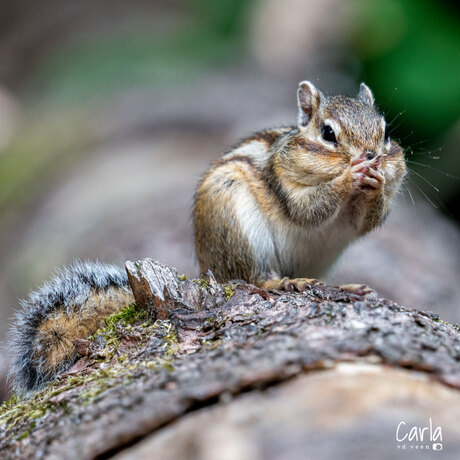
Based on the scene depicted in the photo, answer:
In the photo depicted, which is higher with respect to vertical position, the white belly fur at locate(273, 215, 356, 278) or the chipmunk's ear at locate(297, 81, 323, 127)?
the chipmunk's ear at locate(297, 81, 323, 127)

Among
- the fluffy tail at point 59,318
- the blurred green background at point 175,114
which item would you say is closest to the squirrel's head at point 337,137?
the blurred green background at point 175,114

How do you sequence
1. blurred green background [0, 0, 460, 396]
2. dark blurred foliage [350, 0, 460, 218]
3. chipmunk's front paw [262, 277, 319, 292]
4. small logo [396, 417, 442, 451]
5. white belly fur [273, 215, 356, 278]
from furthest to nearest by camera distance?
1. dark blurred foliage [350, 0, 460, 218]
2. blurred green background [0, 0, 460, 396]
3. white belly fur [273, 215, 356, 278]
4. chipmunk's front paw [262, 277, 319, 292]
5. small logo [396, 417, 442, 451]

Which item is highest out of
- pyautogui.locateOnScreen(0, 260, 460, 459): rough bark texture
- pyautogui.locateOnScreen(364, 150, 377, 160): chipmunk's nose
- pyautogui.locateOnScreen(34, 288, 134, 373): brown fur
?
pyautogui.locateOnScreen(364, 150, 377, 160): chipmunk's nose

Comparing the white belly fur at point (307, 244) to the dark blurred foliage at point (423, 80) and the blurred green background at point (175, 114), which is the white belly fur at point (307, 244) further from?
the dark blurred foliage at point (423, 80)

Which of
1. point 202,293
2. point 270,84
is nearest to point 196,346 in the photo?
point 202,293

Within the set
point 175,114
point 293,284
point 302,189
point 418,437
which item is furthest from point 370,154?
Result: point 175,114

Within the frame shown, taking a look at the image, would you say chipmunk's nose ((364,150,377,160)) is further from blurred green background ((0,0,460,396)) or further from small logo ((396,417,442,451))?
small logo ((396,417,442,451))

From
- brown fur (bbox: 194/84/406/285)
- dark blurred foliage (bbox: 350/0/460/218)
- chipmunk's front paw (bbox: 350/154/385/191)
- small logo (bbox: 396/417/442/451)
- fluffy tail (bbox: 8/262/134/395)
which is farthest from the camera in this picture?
dark blurred foliage (bbox: 350/0/460/218)

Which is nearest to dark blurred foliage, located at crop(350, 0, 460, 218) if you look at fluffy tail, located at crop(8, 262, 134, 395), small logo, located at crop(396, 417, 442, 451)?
fluffy tail, located at crop(8, 262, 134, 395)
